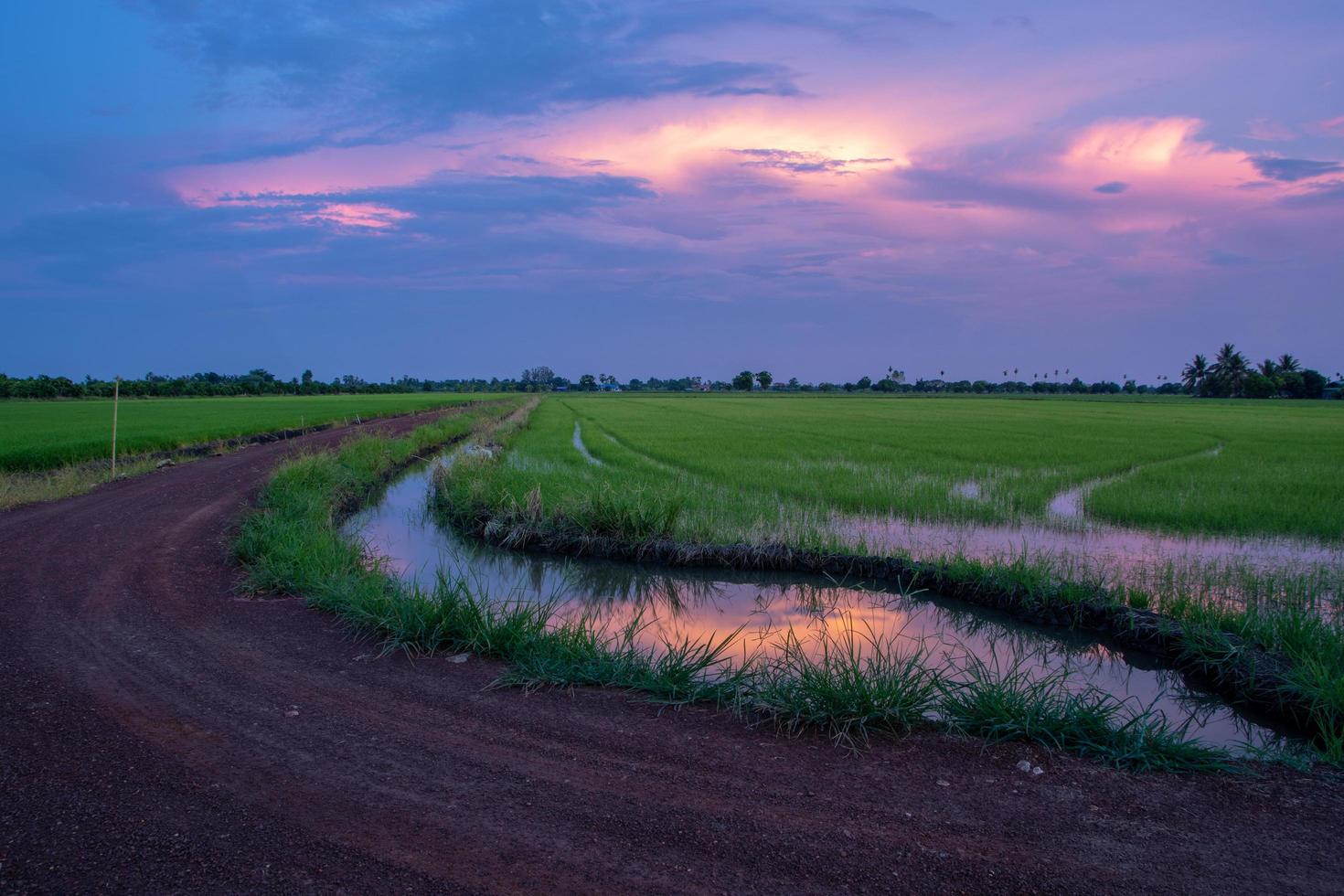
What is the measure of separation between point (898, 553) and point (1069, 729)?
16.0 ft

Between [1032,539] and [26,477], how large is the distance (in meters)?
17.9

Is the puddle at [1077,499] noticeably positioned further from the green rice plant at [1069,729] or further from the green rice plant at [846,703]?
the green rice plant at [846,703]

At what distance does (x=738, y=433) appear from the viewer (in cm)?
2692

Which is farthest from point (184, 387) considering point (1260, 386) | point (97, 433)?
point (1260, 386)

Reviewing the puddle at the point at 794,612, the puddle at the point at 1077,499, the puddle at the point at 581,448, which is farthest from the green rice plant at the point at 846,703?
the puddle at the point at 581,448

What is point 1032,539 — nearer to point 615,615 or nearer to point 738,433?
point 615,615

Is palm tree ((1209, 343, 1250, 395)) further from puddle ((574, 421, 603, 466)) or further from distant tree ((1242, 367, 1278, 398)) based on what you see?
puddle ((574, 421, 603, 466))

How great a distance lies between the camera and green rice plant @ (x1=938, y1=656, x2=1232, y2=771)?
405cm

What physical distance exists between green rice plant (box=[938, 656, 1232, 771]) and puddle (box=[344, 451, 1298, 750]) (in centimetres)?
98

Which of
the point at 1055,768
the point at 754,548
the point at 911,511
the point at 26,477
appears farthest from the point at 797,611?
the point at 26,477

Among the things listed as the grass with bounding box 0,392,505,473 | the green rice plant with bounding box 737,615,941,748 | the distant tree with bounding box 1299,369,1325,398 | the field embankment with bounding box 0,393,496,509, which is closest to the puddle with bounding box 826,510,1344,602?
the green rice plant with bounding box 737,615,941,748

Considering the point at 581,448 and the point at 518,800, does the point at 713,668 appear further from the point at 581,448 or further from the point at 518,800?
the point at 581,448

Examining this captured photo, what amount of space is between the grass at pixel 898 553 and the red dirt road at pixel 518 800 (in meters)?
1.74

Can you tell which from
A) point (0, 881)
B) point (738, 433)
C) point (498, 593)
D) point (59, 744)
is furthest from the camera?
point (738, 433)
